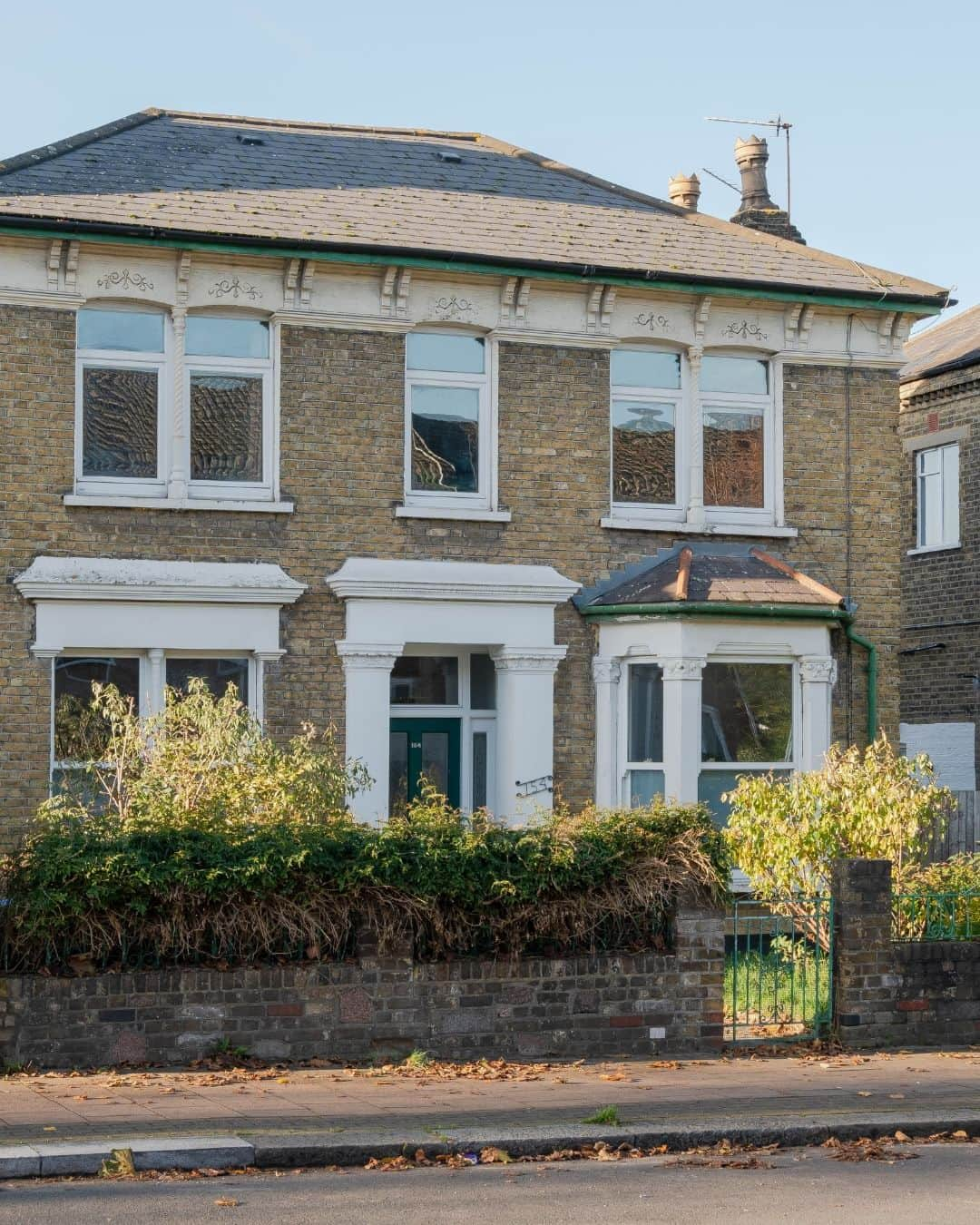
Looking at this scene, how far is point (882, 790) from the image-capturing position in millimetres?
14156

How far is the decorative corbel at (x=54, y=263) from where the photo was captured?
54.3ft

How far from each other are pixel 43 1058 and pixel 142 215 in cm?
860

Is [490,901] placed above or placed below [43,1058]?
above

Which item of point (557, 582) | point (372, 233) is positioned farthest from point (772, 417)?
point (372, 233)

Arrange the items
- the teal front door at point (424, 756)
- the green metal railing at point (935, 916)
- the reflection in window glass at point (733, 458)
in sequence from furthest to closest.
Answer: the reflection in window glass at point (733, 458), the teal front door at point (424, 756), the green metal railing at point (935, 916)

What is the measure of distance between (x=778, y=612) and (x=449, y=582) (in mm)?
3313

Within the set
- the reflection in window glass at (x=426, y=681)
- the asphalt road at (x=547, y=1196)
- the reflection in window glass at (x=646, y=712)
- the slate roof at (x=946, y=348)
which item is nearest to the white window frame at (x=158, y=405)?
the reflection in window glass at (x=426, y=681)

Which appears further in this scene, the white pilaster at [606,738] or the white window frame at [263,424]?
the white pilaster at [606,738]

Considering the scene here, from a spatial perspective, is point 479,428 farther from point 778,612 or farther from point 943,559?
point 943,559

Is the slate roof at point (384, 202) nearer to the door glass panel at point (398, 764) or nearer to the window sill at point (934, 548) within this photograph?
the door glass panel at point (398, 764)

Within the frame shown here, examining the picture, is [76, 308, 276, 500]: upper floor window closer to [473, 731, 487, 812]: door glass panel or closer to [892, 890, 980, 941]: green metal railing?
[473, 731, 487, 812]: door glass panel

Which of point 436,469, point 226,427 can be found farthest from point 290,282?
point 436,469

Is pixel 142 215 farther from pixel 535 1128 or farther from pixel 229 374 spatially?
pixel 535 1128

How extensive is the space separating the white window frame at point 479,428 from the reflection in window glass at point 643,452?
4.57ft
